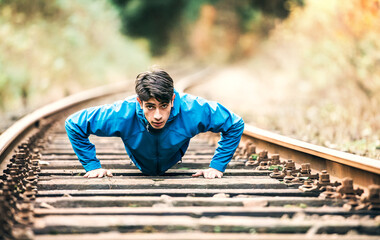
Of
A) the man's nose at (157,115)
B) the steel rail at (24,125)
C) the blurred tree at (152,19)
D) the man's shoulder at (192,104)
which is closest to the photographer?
the man's nose at (157,115)

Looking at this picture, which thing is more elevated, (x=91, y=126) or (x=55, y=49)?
(x=55, y=49)

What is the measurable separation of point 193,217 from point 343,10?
1054 centimetres

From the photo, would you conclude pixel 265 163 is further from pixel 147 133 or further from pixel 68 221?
pixel 68 221

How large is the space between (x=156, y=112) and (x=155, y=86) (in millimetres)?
179

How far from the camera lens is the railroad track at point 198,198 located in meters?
2.43

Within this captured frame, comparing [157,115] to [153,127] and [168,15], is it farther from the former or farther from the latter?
[168,15]

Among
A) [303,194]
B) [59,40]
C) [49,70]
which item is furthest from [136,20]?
[303,194]

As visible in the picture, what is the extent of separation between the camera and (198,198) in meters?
2.97

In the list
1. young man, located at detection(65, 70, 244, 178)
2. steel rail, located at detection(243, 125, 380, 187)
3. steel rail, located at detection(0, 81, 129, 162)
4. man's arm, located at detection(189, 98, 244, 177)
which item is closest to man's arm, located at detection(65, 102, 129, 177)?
young man, located at detection(65, 70, 244, 178)

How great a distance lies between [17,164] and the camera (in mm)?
3887

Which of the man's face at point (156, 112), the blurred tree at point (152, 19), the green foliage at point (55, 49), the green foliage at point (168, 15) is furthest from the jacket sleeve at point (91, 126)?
the blurred tree at point (152, 19)

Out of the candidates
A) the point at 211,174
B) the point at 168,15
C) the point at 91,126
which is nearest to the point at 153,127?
the point at 91,126

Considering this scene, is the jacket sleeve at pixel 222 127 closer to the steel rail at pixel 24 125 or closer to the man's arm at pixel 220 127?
the man's arm at pixel 220 127

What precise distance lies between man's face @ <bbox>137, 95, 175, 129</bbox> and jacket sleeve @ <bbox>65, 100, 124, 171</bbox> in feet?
1.05
